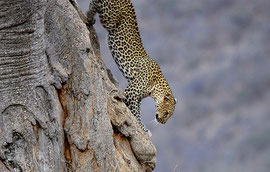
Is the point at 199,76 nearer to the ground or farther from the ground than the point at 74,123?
farther from the ground

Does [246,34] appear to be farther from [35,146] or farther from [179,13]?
[35,146]

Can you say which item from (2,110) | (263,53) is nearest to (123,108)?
(2,110)

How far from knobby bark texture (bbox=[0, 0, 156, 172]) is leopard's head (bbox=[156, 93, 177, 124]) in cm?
288

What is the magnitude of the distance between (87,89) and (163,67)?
2287 cm

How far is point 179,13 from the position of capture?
113 feet

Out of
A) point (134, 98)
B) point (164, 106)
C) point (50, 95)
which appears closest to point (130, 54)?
point (134, 98)

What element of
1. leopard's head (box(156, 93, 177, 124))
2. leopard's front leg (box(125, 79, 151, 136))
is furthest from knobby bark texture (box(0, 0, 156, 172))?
leopard's head (box(156, 93, 177, 124))

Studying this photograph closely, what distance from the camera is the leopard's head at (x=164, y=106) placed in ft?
35.7

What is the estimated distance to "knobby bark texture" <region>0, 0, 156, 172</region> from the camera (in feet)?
24.4

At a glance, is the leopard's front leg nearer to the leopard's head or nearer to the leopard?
the leopard

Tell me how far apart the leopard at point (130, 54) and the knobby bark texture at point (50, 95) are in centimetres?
230

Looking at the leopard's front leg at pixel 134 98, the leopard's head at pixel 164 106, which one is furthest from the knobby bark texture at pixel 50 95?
the leopard's head at pixel 164 106

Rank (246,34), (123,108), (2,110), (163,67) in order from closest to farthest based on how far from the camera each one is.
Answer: (2,110) < (123,108) < (163,67) < (246,34)

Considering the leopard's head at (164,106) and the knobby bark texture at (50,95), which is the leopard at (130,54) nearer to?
the leopard's head at (164,106)
